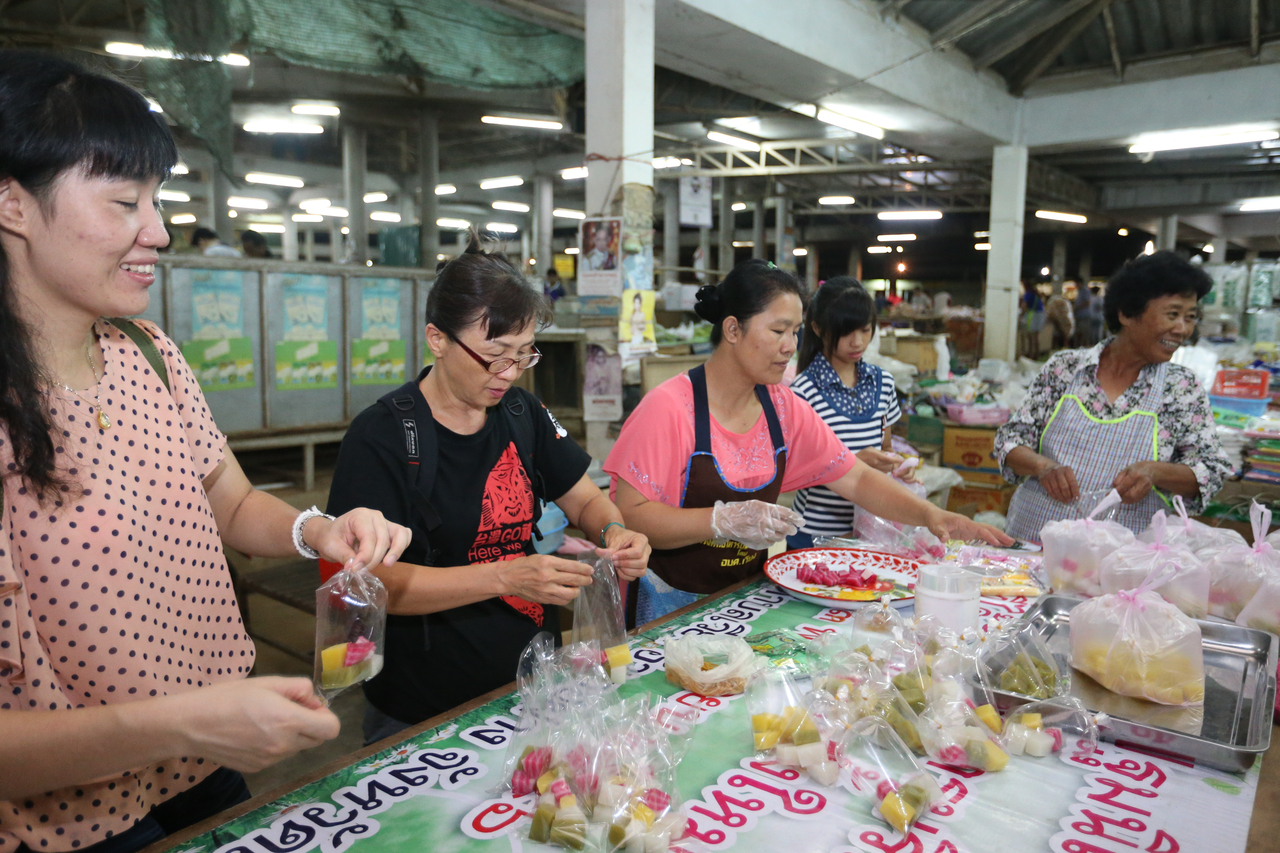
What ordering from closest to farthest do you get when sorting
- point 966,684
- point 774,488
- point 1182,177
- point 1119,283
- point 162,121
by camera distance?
1. point 162,121
2. point 966,684
3. point 774,488
4. point 1119,283
5. point 1182,177

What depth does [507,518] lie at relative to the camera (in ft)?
6.38

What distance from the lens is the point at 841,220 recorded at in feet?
77.5

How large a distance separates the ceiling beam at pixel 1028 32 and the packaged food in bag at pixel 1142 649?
716 centimetres

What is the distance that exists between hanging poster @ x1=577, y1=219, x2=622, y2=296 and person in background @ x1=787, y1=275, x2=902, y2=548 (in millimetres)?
1412

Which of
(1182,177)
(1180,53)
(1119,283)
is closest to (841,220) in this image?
(1182,177)

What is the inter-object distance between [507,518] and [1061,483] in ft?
6.78

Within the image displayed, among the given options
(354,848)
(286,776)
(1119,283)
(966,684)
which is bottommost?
(286,776)

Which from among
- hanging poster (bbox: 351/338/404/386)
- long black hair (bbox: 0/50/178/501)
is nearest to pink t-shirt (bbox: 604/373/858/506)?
long black hair (bbox: 0/50/178/501)

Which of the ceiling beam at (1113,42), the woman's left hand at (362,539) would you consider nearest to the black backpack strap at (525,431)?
the woman's left hand at (362,539)

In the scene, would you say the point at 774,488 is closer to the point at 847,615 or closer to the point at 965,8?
the point at 847,615

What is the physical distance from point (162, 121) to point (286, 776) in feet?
9.08

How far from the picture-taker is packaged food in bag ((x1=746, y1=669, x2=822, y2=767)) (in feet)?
4.17

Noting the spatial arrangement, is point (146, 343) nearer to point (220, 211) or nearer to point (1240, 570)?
point (1240, 570)

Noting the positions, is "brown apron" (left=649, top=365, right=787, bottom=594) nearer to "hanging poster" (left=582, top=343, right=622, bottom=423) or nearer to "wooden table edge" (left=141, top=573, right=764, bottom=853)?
"wooden table edge" (left=141, top=573, right=764, bottom=853)
